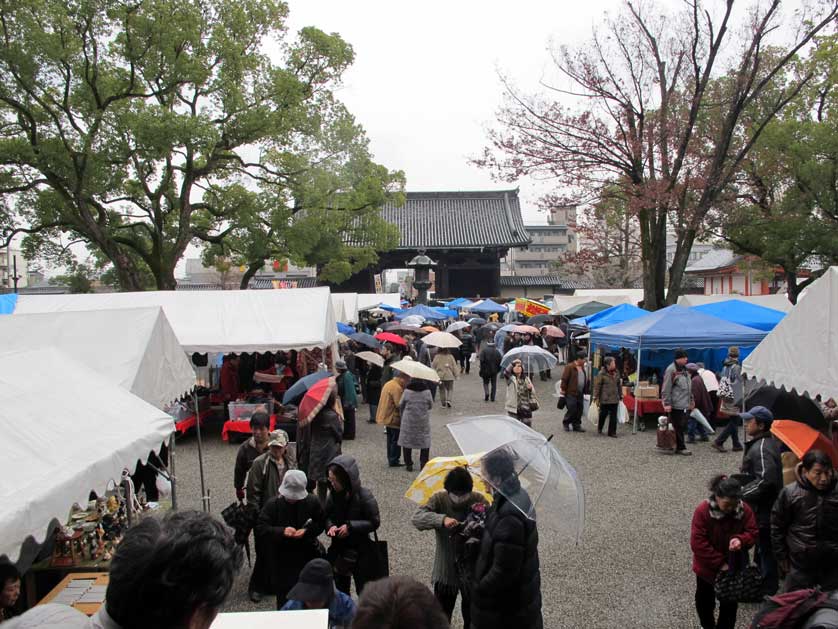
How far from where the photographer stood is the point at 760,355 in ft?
18.8

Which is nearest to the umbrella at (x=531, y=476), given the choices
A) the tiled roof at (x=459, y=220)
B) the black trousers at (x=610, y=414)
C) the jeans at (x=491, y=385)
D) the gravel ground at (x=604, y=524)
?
the gravel ground at (x=604, y=524)

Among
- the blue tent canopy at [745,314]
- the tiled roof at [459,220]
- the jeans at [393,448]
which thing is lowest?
the jeans at [393,448]

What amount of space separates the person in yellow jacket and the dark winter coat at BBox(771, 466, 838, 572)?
519 cm

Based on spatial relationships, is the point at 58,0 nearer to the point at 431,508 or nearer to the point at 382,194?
the point at 382,194

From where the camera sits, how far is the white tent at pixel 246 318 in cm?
1055

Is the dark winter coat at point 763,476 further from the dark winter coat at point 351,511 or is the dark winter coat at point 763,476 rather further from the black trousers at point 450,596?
the dark winter coat at point 351,511

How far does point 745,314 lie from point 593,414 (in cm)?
468

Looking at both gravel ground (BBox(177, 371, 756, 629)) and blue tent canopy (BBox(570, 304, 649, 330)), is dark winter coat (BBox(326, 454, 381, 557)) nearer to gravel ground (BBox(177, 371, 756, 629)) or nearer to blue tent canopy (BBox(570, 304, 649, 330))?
gravel ground (BBox(177, 371, 756, 629))

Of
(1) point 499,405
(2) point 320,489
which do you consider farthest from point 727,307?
(2) point 320,489

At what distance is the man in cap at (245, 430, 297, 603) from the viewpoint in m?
4.78

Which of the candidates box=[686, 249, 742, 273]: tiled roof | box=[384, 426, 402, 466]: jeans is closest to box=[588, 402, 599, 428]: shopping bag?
box=[384, 426, 402, 466]: jeans

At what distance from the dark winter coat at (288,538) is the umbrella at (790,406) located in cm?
445

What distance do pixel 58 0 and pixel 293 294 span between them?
8.05 m

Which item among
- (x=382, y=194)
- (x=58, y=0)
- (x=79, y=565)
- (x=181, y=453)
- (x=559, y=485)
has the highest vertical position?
(x=58, y=0)
